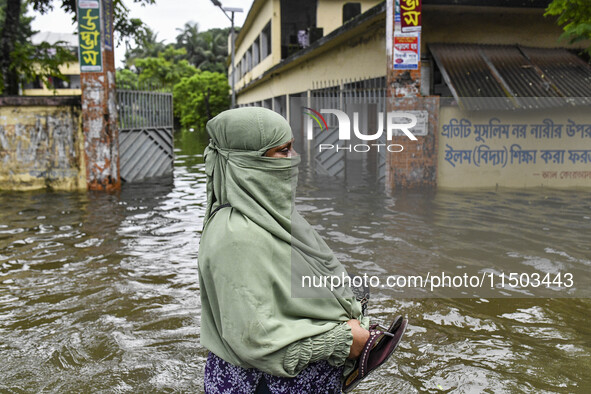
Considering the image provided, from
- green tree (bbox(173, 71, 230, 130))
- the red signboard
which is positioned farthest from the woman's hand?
green tree (bbox(173, 71, 230, 130))

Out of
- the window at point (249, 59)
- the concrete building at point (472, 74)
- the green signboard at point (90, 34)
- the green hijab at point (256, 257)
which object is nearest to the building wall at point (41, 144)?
the green signboard at point (90, 34)

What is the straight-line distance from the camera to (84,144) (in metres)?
10.9

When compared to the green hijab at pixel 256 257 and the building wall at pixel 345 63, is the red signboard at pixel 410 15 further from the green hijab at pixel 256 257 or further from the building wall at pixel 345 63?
the green hijab at pixel 256 257

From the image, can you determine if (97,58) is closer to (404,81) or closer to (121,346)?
(404,81)

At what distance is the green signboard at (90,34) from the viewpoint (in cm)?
1030

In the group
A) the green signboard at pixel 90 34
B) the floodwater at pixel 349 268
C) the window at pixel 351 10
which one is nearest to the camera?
the floodwater at pixel 349 268

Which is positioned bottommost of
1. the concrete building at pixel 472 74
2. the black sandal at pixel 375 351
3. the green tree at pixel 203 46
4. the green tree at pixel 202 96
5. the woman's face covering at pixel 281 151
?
Result: the black sandal at pixel 375 351

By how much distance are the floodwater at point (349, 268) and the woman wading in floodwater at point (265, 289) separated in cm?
158

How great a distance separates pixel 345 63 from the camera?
43.5ft

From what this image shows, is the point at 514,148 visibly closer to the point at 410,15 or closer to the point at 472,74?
the point at 472,74

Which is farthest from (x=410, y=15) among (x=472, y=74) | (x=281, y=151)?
(x=281, y=151)

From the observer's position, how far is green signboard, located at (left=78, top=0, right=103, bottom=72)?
10.3m

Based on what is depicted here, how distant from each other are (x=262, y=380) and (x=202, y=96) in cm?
4345

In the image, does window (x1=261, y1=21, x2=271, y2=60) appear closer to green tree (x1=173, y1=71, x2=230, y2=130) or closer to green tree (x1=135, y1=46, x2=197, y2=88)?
green tree (x1=173, y1=71, x2=230, y2=130)
